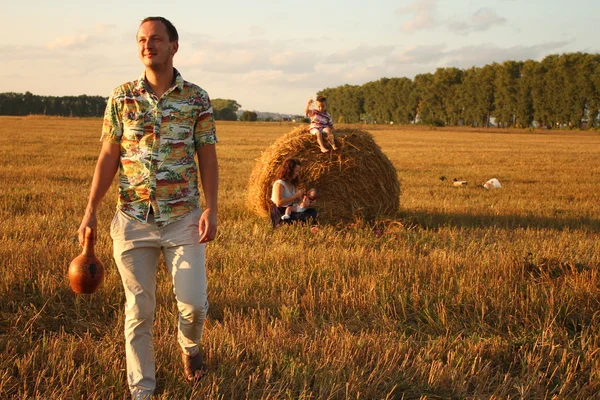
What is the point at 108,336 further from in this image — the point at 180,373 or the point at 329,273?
the point at 329,273

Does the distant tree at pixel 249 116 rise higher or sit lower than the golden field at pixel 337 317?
higher

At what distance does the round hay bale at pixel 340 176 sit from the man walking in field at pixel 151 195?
6.04 metres

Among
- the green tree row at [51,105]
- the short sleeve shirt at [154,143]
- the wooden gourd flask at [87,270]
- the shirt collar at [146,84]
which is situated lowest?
the wooden gourd flask at [87,270]

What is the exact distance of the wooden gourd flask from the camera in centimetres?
340

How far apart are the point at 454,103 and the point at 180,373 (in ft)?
318

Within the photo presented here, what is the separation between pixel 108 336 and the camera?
4.36 metres

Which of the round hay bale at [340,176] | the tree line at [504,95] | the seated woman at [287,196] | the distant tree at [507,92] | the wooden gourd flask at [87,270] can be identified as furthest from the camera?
the distant tree at [507,92]

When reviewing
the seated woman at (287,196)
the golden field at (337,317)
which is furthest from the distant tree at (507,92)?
the seated woman at (287,196)

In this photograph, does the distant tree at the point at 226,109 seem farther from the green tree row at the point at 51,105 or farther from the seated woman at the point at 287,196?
the seated woman at the point at 287,196

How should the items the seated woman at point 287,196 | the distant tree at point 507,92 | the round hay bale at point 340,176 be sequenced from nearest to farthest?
1. the seated woman at point 287,196
2. the round hay bale at point 340,176
3. the distant tree at point 507,92

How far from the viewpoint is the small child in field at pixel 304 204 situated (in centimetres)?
902

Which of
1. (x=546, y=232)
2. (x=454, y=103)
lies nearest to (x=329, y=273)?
(x=546, y=232)

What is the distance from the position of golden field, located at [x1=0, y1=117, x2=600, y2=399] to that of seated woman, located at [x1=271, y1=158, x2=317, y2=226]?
387 mm

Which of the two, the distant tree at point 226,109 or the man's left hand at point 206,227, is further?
the distant tree at point 226,109
